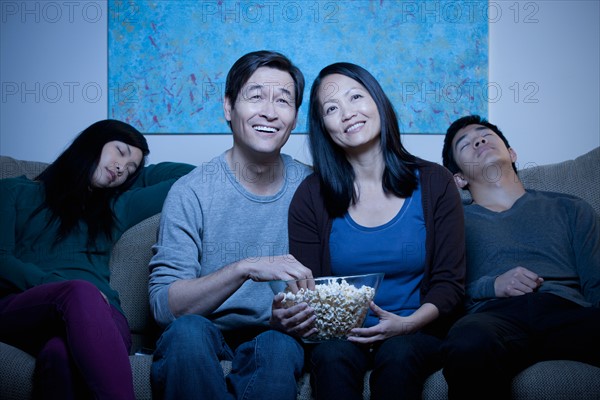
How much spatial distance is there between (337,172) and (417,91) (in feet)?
3.49

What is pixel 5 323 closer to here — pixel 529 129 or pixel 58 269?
pixel 58 269

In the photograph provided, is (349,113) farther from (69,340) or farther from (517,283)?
(69,340)

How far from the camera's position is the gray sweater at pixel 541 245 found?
1.83m

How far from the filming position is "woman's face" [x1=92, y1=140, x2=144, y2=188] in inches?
81.2

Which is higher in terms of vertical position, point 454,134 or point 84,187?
point 454,134

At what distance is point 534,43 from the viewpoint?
2803 mm

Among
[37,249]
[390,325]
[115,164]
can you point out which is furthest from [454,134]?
[37,249]

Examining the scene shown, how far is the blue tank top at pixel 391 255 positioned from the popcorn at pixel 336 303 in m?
0.16

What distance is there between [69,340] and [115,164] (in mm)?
765

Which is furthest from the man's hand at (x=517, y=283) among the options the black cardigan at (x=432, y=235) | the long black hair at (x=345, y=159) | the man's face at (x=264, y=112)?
the man's face at (x=264, y=112)

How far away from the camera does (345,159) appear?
1897 millimetres

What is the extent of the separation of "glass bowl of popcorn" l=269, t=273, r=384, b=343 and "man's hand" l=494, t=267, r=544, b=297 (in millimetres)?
468

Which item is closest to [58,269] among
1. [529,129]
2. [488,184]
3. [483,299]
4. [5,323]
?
[5,323]

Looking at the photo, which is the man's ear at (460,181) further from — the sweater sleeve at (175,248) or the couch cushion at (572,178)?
the sweater sleeve at (175,248)
